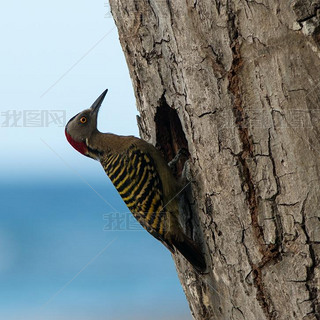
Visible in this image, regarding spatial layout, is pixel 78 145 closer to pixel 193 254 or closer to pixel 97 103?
pixel 97 103

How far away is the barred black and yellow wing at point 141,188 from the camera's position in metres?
3.12

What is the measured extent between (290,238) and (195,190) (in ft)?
2.02

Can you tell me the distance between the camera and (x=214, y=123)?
2295 mm

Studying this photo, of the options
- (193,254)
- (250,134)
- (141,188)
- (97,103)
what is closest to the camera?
(250,134)

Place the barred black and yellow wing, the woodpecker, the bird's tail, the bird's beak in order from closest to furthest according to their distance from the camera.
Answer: the bird's tail → the woodpecker → the barred black and yellow wing → the bird's beak

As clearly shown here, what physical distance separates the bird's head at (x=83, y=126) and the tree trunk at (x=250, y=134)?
1.17m

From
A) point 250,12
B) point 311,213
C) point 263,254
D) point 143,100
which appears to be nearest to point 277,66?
point 250,12

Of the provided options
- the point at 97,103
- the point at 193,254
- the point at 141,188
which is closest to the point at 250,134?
the point at 193,254

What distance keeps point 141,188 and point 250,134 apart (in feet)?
3.85

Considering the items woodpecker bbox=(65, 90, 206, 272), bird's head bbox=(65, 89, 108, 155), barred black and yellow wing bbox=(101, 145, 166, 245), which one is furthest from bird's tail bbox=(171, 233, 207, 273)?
bird's head bbox=(65, 89, 108, 155)

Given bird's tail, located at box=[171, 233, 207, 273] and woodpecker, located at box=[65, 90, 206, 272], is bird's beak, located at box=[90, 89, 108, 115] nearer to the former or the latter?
woodpecker, located at box=[65, 90, 206, 272]

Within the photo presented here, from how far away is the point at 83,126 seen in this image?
12.1ft

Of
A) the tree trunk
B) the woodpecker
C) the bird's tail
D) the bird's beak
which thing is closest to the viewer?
the tree trunk

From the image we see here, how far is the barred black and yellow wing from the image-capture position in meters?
3.12
